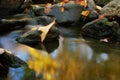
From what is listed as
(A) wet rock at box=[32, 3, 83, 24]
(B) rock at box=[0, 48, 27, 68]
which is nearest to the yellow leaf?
(A) wet rock at box=[32, 3, 83, 24]

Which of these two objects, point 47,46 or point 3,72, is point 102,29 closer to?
point 47,46

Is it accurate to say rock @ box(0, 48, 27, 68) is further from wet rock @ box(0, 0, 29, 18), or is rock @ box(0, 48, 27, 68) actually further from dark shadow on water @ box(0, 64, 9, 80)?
wet rock @ box(0, 0, 29, 18)

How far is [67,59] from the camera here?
7.16 meters

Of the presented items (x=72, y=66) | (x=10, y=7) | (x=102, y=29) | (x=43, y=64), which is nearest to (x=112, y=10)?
(x=102, y=29)

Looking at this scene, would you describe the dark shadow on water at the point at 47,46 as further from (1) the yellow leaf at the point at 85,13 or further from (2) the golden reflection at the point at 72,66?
(1) the yellow leaf at the point at 85,13

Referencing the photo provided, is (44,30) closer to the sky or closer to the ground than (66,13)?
closer to the sky

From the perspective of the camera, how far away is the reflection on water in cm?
598

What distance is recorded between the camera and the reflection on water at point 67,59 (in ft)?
19.6

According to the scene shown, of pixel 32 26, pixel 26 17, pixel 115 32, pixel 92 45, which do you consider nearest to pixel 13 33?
pixel 32 26

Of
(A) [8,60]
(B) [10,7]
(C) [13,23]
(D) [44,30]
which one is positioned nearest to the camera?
(A) [8,60]

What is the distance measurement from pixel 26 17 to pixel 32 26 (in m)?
1.13

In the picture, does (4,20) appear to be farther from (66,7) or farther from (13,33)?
(66,7)

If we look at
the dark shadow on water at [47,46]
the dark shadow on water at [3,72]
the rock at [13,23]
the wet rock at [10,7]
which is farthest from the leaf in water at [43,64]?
Answer: the wet rock at [10,7]

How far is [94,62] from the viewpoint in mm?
7039
